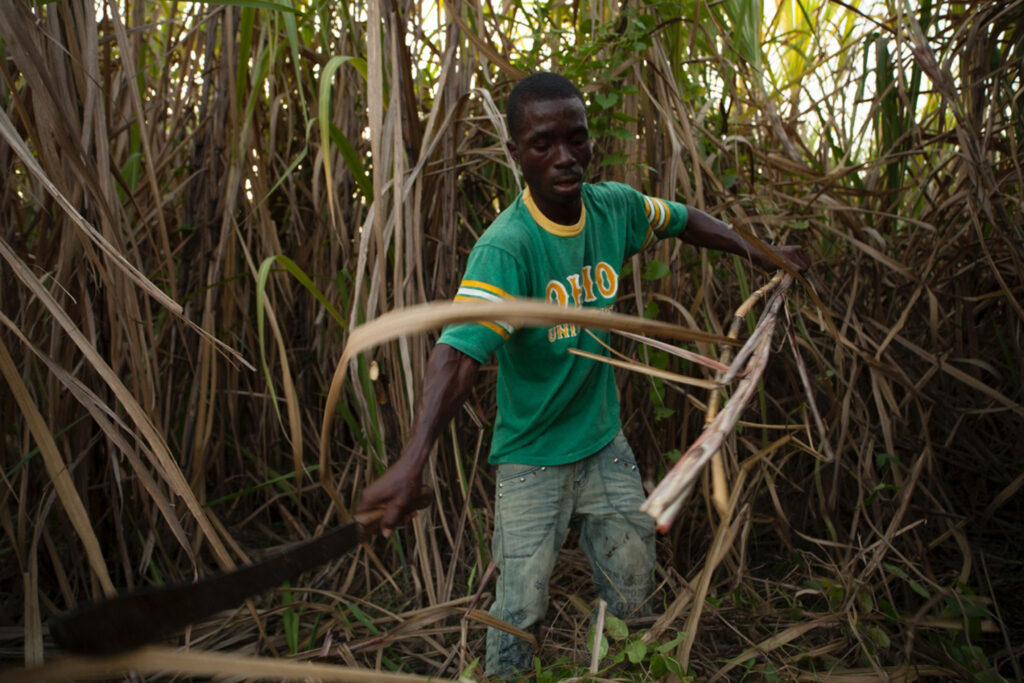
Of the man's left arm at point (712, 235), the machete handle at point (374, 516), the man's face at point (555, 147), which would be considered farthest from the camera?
the man's left arm at point (712, 235)

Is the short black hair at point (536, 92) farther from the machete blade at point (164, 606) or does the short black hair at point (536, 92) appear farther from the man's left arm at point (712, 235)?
the machete blade at point (164, 606)

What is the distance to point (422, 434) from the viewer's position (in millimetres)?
1135

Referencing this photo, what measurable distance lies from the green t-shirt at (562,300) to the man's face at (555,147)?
7 cm

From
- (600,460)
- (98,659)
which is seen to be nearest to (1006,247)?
(600,460)

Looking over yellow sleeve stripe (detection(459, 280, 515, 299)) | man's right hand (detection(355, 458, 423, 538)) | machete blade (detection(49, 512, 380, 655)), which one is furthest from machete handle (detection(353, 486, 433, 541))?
yellow sleeve stripe (detection(459, 280, 515, 299))

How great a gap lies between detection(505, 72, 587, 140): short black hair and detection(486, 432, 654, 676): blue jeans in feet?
2.33

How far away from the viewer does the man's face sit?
147cm

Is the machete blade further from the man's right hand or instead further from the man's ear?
the man's ear

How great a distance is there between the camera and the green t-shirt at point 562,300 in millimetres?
1499

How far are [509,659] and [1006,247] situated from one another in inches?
57.7

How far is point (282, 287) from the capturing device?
6.79 ft

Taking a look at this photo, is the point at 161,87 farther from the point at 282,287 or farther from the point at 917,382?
the point at 917,382

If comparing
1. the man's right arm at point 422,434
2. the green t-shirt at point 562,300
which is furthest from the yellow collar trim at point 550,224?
the man's right arm at point 422,434

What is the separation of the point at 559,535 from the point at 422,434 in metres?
0.61
